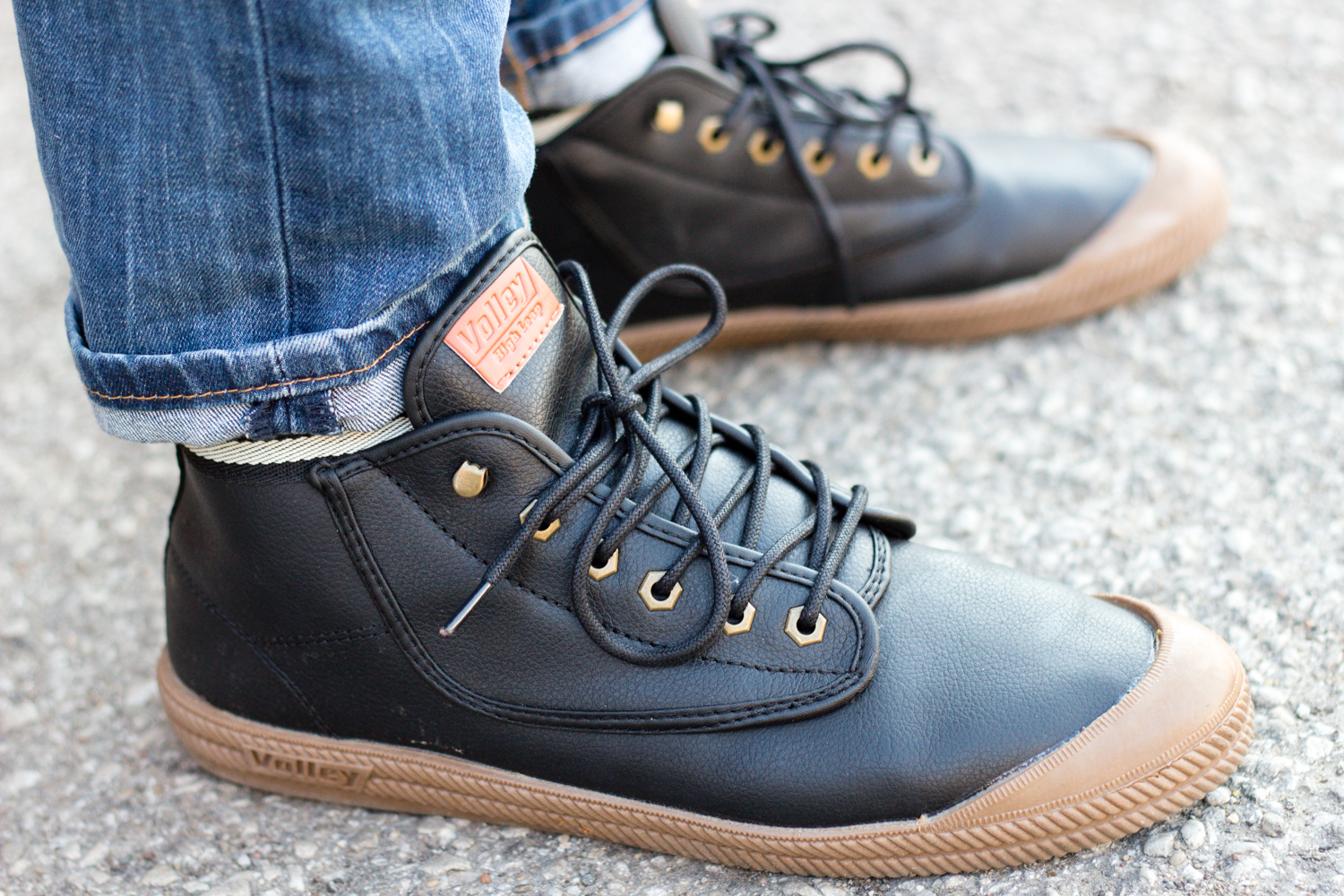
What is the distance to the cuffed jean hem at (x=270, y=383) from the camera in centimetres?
88

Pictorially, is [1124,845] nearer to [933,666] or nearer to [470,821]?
[933,666]

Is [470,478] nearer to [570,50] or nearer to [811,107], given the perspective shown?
[570,50]

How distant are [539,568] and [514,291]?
26cm

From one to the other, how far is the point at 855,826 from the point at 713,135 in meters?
1.03

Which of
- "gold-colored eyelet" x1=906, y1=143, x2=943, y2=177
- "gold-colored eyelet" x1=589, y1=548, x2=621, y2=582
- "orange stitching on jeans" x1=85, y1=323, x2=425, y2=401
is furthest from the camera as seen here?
"gold-colored eyelet" x1=906, y1=143, x2=943, y2=177


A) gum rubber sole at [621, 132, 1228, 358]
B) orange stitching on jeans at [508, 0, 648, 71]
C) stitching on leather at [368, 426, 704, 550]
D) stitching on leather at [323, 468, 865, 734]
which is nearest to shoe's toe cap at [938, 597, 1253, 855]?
stitching on leather at [323, 468, 865, 734]

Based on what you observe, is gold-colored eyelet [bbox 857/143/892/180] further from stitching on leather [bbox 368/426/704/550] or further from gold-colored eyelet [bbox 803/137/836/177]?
stitching on leather [bbox 368/426/704/550]

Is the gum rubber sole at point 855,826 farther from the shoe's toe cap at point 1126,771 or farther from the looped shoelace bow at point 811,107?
the looped shoelace bow at point 811,107

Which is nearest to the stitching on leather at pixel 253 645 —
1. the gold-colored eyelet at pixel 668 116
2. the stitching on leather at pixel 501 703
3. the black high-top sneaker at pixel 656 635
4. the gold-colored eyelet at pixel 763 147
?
the black high-top sneaker at pixel 656 635

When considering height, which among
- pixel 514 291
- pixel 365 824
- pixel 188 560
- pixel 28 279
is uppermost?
pixel 514 291

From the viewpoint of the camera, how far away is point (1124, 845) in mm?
1024

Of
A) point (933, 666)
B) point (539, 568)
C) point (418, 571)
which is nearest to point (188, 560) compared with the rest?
point (418, 571)

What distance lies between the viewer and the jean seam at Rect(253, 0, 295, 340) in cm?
78

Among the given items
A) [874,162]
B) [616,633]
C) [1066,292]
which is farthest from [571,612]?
[1066,292]
